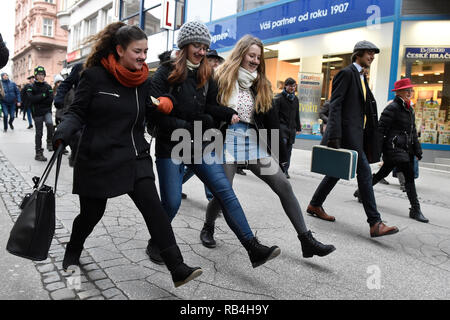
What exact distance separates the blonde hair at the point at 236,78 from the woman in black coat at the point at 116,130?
81 centimetres

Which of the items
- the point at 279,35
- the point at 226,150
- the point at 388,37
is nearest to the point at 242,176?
the point at 226,150

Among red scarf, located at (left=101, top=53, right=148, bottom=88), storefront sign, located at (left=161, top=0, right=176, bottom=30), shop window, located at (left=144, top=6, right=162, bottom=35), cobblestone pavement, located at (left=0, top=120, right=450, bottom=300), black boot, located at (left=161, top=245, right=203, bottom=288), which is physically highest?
shop window, located at (left=144, top=6, right=162, bottom=35)

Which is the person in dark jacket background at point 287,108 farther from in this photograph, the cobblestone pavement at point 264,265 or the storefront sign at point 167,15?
the storefront sign at point 167,15

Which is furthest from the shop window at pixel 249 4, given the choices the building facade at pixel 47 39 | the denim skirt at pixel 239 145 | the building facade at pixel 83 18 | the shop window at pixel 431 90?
the building facade at pixel 47 39

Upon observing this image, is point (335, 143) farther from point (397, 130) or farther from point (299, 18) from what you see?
point (299, 18)

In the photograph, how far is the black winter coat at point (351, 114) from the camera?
13.9 feet

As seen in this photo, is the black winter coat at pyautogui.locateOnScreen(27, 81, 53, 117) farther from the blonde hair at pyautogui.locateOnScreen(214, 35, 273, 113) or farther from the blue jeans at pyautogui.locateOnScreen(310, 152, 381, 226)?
the blue jeans at pyautogui.locateOnScreen(310, 152, 381, 226)

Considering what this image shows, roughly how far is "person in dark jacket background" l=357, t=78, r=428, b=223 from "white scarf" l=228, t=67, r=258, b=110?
268cm

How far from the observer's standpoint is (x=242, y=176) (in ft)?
25.9

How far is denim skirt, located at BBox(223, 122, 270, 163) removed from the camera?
11.1 feet

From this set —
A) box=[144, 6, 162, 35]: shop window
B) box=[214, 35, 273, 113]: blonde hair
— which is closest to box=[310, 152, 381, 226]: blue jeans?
box=[214, 35, 273, 113]: blonde hair

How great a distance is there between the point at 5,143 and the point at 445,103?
11.9 m
